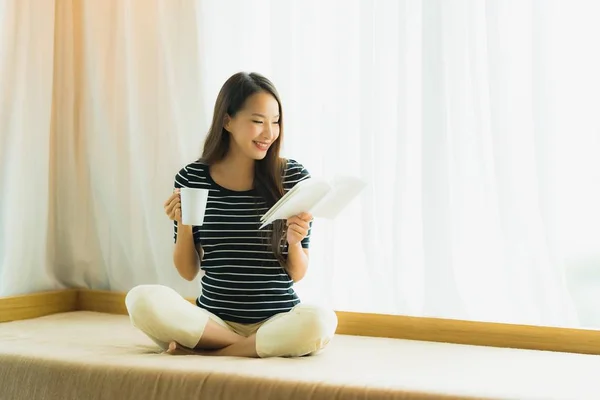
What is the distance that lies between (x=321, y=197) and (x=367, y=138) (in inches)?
16.1

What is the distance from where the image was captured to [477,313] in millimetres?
1863

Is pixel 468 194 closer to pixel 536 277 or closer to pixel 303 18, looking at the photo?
pixel 536 277

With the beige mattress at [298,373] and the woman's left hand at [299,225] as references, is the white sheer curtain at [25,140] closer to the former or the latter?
the beige mattress at [298,373]

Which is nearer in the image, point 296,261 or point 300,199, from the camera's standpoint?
point 300,199

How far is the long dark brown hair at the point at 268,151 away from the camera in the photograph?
1798 mm

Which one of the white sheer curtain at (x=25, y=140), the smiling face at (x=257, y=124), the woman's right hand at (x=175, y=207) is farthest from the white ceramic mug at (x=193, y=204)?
the white sheer curtain at (x=25, y=140)

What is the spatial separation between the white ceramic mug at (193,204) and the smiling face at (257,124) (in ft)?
0.68

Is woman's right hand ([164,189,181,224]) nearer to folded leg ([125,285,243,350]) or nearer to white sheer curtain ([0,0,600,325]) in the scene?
folded leg ([125,285,243,350])

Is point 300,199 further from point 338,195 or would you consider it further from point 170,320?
point 170,320

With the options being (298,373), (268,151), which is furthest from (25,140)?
(298,373)

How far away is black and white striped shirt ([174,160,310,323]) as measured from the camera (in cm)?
179

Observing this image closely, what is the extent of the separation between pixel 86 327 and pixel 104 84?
0.72 meters

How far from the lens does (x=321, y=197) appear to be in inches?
Result: 62.7

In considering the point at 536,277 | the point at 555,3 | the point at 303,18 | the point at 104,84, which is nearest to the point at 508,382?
the point at 536,277
